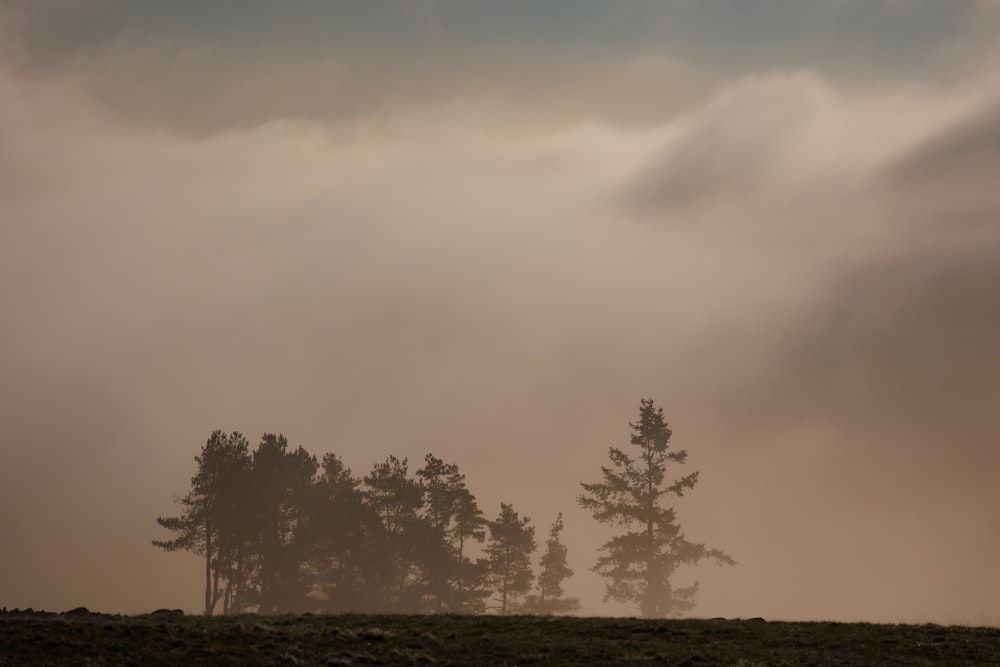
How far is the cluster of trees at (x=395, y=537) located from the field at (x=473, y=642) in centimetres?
3562

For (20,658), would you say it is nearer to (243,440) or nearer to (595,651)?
(595,651)

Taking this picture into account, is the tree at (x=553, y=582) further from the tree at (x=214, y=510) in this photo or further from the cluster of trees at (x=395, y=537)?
the tree at (x=214, y=510)

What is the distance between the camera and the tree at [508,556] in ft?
272

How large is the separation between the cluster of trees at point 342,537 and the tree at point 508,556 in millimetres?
87

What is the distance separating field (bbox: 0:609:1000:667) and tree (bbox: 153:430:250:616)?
34.8 metres

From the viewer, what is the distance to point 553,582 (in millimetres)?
87375

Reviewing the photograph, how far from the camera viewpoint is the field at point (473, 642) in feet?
117

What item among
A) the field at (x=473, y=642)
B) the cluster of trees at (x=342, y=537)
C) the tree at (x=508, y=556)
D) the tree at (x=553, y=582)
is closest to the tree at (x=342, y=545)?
the cluster of trees at (x=342, y=537)

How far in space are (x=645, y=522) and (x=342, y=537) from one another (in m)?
26.5

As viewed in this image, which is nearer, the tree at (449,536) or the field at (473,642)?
the field at (473,642)

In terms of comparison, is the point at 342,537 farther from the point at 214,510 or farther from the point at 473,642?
the point at 473,642

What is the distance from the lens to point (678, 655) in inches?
1443

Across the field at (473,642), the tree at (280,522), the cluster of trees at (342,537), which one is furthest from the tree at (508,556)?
the field at (473,642)

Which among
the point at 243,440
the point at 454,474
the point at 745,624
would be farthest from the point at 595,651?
the point at 243,440
